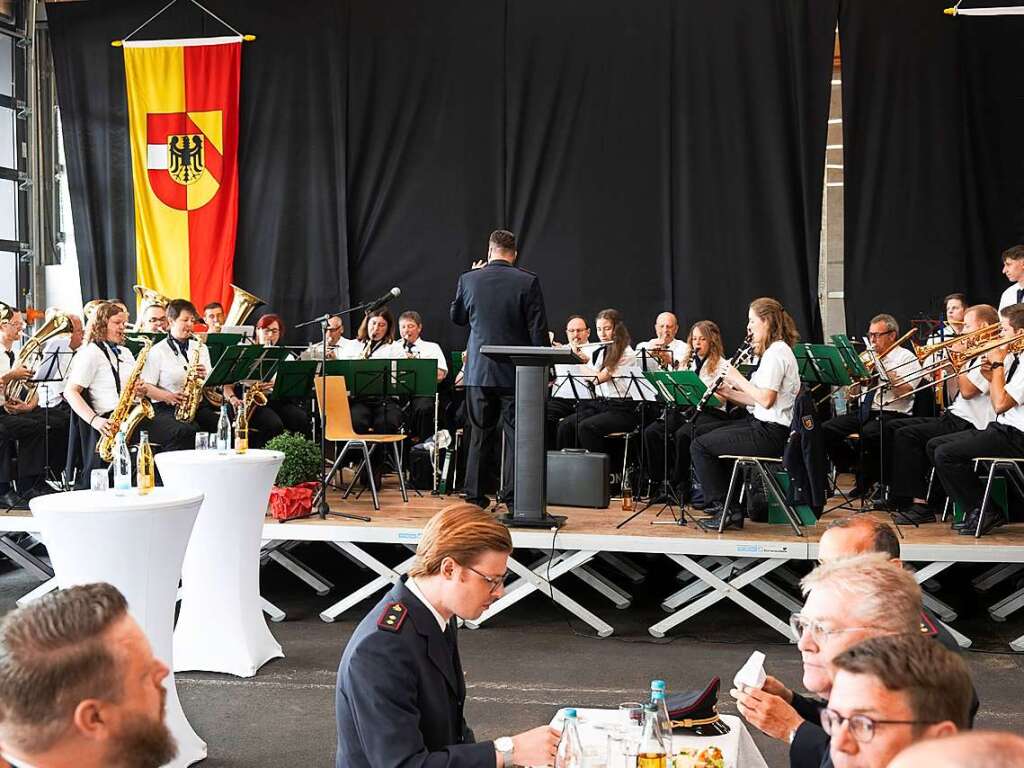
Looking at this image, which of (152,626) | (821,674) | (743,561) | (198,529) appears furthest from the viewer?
(743,561)

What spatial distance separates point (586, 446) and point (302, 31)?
5625 millimetres

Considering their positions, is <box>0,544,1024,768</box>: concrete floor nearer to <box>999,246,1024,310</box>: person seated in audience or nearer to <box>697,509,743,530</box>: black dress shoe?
<box>697,509,743,530</box>: black dress shoe

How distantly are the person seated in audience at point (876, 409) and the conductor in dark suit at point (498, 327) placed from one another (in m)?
2.50

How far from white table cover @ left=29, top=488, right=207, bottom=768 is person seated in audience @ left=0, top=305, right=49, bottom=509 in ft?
14.1

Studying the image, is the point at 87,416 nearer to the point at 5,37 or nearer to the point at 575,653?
the point at 575,653

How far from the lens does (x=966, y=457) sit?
6551 millimetres

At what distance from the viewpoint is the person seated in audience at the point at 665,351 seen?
8.84m

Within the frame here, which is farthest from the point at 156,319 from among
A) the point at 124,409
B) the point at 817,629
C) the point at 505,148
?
the point at 817,629

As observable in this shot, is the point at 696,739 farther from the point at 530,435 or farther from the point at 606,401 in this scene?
the point at 606,401

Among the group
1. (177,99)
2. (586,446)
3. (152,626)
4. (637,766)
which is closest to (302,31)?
(177,99)

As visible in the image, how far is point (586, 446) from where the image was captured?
346 inches

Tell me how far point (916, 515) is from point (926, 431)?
1.96ft

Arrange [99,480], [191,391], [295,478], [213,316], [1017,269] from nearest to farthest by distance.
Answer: [99,480] → [295,478] → [1017,269] → [191,391] → [213,316]

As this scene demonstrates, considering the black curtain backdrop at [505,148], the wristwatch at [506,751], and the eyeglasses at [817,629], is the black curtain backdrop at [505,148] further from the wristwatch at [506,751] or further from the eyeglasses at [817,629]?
the wristwatch at [506,751]
